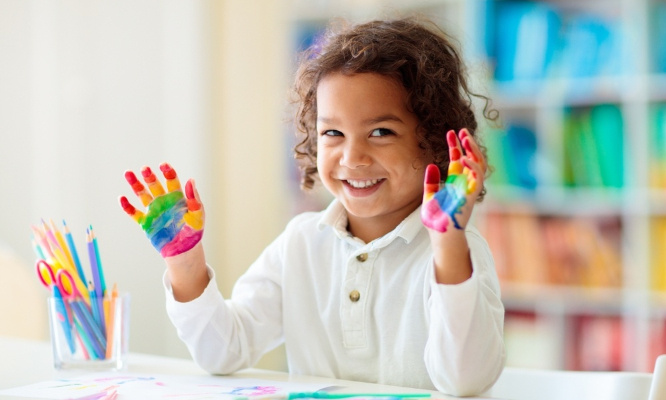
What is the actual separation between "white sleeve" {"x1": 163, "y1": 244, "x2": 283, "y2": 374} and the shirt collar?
0.40ft

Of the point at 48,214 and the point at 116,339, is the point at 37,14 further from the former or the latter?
the point at 116,339

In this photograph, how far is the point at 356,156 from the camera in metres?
1.14

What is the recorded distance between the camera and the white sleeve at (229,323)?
1149 mm

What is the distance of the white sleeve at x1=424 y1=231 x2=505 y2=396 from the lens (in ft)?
3.14

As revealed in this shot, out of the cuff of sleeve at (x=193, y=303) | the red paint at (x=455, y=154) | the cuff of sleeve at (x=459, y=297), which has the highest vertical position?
the red paint at (x=455, y=154)

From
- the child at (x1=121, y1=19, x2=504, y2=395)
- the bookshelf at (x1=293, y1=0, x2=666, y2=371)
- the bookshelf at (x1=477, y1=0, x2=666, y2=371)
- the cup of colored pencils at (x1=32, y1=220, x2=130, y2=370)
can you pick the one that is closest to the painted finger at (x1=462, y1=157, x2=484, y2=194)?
the child at (x1=121, y1=19, x2=504, y2=395)

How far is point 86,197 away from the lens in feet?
9.53

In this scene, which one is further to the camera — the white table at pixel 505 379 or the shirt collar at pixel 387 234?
the shirt collar at pixel 387 234

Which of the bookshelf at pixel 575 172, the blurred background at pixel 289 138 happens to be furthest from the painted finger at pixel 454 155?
the bookshelf at pixel 575 172

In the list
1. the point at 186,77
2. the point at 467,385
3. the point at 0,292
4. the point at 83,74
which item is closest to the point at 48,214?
the point at 83,74

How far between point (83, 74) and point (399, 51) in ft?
6.25

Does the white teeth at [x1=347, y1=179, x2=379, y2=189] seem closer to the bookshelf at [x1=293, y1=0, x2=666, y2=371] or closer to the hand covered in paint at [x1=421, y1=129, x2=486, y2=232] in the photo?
the hand covered in paint at [x1=421, y1=129, x2=486, y2=232]

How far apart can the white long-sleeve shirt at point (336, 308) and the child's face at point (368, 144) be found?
0.16 feet

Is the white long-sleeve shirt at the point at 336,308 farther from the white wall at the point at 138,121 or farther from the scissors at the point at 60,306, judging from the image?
the white wall at the point at 138,121
